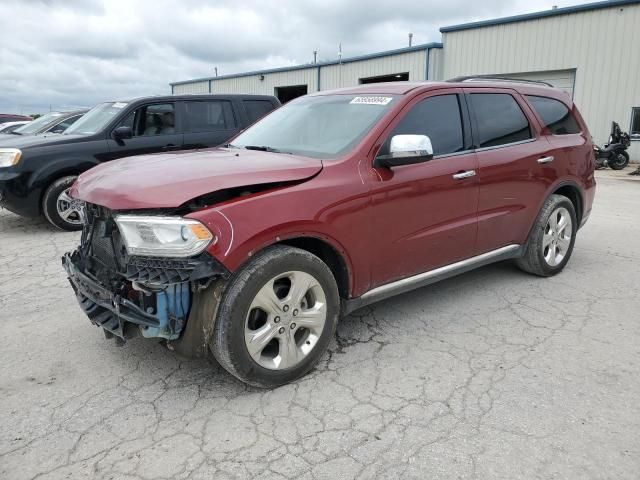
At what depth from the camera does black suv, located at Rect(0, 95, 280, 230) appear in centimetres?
666

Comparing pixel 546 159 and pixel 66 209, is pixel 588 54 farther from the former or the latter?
pixel 66 209

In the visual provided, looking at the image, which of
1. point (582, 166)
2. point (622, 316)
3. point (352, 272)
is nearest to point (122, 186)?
point (352, 272)

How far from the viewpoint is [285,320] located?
2.88m

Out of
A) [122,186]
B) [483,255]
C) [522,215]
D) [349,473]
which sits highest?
[122,186]

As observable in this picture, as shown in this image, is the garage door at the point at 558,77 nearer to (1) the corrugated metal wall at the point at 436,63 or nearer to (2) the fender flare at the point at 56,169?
(1) the corrugated metal wall at the point at 436,63

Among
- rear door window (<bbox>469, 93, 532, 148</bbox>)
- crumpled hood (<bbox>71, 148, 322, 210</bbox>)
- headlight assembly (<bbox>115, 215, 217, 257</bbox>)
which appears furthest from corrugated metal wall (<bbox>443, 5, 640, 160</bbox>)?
headlight assembly (<bbox>115, 215, 217, 257</bbox>)

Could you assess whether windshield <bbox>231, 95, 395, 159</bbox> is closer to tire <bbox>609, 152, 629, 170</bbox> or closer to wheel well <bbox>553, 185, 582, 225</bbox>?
wheel well <bbox>553, 185, 582, 225</bbox>

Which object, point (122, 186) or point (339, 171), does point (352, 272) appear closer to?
point (339, 171)

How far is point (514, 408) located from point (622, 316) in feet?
5.87

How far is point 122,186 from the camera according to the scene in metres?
2.80

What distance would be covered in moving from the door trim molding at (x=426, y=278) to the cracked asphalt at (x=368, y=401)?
1.10 ft

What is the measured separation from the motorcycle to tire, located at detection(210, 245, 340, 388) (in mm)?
14225

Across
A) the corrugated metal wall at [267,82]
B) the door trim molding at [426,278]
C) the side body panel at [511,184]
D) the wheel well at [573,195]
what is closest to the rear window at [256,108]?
the side body panel at [511,184]

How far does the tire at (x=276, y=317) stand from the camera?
266 centimetres
